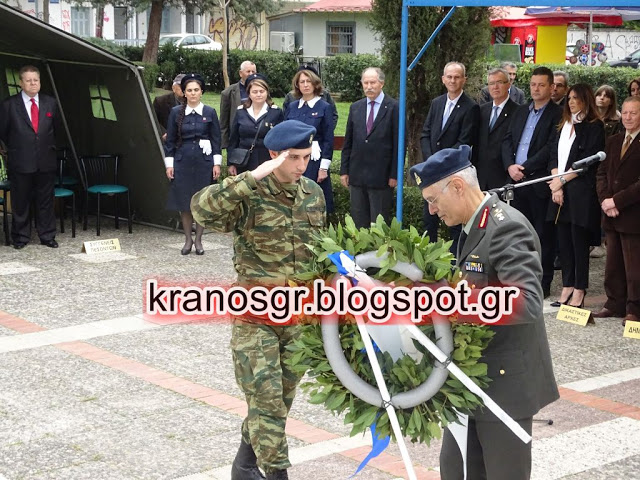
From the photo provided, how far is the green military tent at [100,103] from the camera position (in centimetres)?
1330

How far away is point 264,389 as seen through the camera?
511 centimetres

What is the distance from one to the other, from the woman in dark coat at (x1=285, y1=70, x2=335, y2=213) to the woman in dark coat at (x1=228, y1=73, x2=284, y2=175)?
8.9 inches

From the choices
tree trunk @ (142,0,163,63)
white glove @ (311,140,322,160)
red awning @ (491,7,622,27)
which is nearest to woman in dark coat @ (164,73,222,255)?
white glove @ (311,140,322,160)

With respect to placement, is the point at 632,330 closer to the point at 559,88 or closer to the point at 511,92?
the point at 559,88

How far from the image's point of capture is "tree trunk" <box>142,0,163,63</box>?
41812mm

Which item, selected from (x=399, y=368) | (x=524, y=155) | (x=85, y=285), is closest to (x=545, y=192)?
(x=524, y=155)

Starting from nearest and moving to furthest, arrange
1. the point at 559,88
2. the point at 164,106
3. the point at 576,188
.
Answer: the point at 576,188 → the point at 559,88 → the point at 164,106

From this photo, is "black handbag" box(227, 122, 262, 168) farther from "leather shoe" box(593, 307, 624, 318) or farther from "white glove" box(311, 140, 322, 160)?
"leather shoe" box(593, 307, 624, 318)

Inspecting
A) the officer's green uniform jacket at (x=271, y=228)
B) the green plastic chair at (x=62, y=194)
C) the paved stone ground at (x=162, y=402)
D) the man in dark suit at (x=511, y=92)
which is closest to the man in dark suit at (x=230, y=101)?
the green plastic chair at (x=62, y=194)

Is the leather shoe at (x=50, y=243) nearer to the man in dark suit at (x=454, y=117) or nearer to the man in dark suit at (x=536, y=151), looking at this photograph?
the man in dark suit at (x=454, y=117)

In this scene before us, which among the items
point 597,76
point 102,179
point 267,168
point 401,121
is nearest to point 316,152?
point 401,121

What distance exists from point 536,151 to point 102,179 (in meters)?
6.56

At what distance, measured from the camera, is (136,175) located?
13922mm

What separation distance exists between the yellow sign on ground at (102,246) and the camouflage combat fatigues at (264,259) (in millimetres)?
7296
